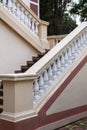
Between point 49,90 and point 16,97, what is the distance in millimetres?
987

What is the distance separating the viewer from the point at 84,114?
255 inches

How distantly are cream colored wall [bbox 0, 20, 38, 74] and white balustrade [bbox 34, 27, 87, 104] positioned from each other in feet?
5.29

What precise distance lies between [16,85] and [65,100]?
165 cm

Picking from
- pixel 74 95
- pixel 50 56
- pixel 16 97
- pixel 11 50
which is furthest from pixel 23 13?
pixel 16 97

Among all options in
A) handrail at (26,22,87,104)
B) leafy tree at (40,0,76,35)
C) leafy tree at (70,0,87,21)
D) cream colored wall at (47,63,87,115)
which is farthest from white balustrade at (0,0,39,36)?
leafy tree at (70,0,87,21)

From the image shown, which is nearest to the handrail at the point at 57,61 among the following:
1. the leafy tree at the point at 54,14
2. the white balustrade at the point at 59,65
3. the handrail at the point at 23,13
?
the white balustrade at the point at 59,65

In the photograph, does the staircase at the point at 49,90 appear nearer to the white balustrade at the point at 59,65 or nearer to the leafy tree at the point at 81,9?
the white balustrade at the point at 59,65

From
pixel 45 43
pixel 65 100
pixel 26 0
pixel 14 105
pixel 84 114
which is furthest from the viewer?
pixel 26 0

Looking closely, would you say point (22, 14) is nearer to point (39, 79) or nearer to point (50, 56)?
point (50, 56)

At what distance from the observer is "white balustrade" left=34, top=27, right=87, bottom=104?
Answer: 534 centimetres

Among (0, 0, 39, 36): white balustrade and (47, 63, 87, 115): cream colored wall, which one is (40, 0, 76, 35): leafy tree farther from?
(47, 63, 87, 115): cream colored wall

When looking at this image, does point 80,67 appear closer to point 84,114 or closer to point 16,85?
point 84,114

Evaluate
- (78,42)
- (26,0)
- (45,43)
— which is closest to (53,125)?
(78,42)

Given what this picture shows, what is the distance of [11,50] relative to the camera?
723 centimetres
